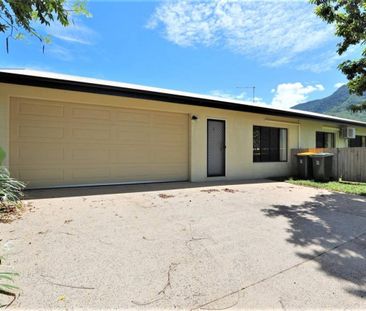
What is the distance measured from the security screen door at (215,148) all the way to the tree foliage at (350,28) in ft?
15.0

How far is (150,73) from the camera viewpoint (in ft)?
44.2

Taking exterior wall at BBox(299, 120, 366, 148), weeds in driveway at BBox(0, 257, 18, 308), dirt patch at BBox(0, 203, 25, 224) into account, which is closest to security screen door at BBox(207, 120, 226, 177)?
exterior wall at BBox(299, 120, 366, 148)

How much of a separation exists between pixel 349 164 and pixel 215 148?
585 cm

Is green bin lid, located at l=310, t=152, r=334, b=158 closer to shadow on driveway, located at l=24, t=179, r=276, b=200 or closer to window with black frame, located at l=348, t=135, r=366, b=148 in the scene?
shadow on driveway, located at l=24, t=179, r=276, b=200

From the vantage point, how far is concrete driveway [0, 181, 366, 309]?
6.69 ft

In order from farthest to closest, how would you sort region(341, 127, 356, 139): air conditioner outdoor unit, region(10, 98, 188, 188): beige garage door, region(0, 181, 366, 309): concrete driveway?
1. region(341, 127, 356, 139): air conditioner outdoor unit
2. region(10, 98, 188, 188): beige garage door
3. region(0, 181, 366, 309): concrete driveway

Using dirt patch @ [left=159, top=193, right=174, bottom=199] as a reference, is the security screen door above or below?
above

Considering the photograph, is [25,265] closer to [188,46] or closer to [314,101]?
[188,46]

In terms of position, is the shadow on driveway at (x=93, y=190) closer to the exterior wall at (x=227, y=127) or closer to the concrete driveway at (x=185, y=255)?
the concrete driveway at (x=185, y=255)

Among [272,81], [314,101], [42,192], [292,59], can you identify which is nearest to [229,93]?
[272,81]

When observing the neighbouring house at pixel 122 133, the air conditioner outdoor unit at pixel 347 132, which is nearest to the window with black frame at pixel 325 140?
the air conditioner outdoor unit at pixel 347 132

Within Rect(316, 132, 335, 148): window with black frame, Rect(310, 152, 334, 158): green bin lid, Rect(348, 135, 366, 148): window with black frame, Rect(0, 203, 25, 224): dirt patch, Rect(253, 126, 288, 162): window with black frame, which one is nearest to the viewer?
Rect(0, 203, 25, 224): dirt patch

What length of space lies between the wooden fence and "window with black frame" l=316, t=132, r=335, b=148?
337cm

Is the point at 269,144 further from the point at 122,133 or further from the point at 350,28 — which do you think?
the point at 122,133
